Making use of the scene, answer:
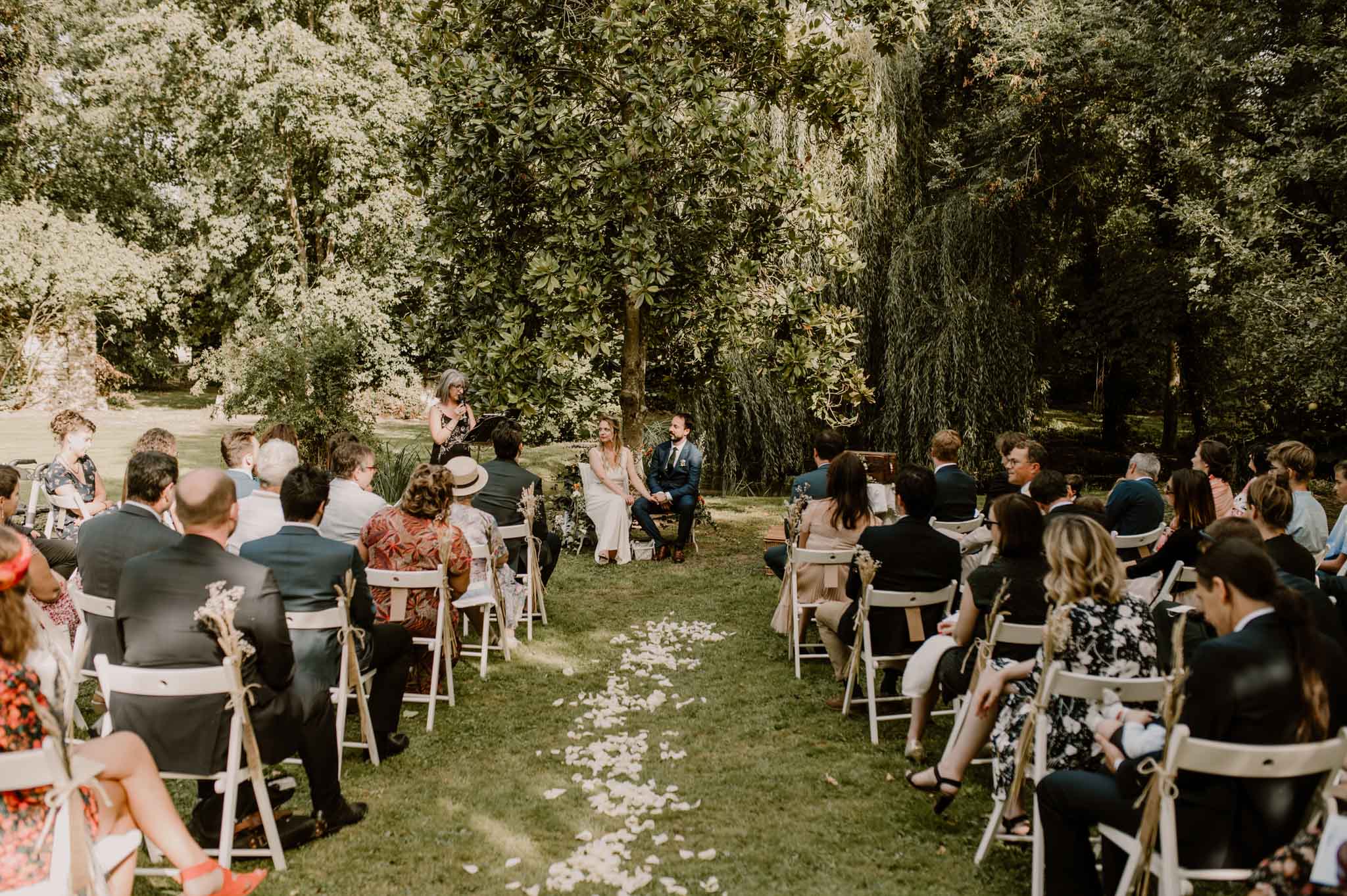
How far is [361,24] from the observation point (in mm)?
18531

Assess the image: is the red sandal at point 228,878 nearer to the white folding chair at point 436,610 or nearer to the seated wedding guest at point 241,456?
the white folding chair at point 436,610

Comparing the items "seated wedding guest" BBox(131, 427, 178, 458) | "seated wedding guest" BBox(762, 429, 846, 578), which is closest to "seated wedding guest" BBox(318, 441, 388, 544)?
"seated wedding guest" BBox(131, 427, 178, 458)

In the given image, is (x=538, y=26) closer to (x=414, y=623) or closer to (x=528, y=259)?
(x=528, y=259)

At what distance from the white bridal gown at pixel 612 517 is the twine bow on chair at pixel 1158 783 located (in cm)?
745

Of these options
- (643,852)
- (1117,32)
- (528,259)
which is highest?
(1117,32)

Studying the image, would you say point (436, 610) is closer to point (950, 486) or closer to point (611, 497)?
point (950, 486)

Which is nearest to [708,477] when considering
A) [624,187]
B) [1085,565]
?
[624,187]

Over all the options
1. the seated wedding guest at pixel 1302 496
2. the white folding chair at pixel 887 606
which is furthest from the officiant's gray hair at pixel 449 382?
the seated wedding guest at pixel 1302 496

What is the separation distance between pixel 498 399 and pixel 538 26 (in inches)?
154

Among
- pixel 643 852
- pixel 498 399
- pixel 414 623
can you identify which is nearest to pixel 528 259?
pixel 498 399

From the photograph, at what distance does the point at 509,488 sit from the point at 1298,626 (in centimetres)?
577

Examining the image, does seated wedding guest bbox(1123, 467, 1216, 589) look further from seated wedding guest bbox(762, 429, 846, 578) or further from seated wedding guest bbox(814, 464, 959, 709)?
seated wedding guest bbox(762, 429, 846, 578)

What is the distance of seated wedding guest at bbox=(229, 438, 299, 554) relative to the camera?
4906 mm

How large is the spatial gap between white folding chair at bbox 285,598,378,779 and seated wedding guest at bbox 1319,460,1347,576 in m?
6.01
